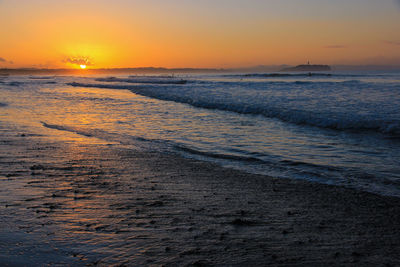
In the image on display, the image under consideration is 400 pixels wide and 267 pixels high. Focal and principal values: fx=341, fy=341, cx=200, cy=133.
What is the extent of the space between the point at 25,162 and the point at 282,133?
22.9ft

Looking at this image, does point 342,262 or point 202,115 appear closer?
point 342,262

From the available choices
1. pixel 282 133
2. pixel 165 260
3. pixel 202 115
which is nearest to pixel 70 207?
pixel 165 260

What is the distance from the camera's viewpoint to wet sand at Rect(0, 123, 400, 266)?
3070 millimetres

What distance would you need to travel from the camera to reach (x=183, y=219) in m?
3.94

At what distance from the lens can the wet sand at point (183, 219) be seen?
10.1 feet

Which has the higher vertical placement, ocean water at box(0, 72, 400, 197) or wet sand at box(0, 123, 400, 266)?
ocean water at box(0, 72, 400, 197)

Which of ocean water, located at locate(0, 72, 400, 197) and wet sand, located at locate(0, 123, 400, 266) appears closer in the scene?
wet sand, located at locate(0, 123, 400, 266)

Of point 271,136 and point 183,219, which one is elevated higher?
point 271,136

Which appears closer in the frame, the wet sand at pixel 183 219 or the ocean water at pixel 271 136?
the wet sand at pixel 183 219

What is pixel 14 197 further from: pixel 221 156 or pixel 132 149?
pixel 221 156

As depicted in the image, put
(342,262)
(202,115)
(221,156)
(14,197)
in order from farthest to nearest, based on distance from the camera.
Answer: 1. (202,115)
2. (221,156)
3. (14,197)
4. (342,262)

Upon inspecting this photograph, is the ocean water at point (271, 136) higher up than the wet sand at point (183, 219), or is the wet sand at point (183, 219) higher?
the ocean water at point (271, 136)

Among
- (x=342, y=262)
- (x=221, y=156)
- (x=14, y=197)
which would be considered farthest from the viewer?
(x=221, y=156)

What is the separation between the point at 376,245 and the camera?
331cm
